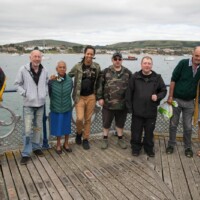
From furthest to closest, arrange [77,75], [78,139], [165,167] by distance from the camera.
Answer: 1. [78,139]
2. [77,75]
3. [165,167]

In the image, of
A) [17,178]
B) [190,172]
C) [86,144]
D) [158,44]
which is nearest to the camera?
[17,178]

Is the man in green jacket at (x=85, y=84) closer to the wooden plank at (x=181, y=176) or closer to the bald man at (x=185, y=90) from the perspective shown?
the bald man at (x=185, y=90)


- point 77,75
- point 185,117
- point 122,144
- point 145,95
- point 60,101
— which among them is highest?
point 77,75

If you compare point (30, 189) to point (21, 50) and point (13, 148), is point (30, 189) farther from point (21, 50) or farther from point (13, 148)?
point (21, 50)

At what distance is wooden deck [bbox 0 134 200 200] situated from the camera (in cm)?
380

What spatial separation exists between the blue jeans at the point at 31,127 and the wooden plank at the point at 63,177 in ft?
1.18

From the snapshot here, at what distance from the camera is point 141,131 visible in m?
5.11

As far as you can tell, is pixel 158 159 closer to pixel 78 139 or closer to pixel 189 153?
pixel 189 153

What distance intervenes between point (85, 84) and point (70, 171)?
1499 millimetres

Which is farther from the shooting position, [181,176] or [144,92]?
[144,92]

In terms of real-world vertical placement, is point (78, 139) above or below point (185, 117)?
below

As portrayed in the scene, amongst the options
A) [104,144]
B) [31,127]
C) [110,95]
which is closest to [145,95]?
[110,95]

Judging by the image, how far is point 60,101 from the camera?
4.89m

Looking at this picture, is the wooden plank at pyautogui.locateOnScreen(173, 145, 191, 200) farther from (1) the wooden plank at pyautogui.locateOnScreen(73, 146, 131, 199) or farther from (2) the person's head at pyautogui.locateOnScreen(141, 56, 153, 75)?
(2) the person's head at pyautogui.locateOnScreen(141, 56, 153, 75)
